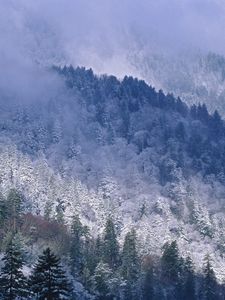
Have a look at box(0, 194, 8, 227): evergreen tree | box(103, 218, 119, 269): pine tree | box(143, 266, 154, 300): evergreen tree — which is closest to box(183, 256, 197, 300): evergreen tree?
box(143, 266, 154, 300): evergreen tree

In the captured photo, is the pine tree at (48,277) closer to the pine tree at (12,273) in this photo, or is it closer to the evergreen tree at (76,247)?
the pine tree at (12,273)

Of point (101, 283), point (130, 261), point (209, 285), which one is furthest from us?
point (130, 261)

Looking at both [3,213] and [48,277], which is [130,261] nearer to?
[3,213]

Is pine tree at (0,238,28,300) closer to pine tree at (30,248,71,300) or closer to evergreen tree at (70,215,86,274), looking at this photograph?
pine tree at (30,248,71,300)

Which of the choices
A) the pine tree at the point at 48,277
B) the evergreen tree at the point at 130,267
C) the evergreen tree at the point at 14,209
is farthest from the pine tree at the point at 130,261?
the pine tree at the point at 48,277

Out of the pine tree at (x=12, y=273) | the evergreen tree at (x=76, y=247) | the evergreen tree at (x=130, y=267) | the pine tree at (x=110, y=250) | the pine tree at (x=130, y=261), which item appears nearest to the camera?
the pine tree at (x=12, y=273)

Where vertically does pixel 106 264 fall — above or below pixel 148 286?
above

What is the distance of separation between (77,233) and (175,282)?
34327mm

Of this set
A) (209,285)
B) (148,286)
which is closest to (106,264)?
(148,286)

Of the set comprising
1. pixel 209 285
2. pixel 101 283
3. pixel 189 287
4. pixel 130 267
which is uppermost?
pixel 130 267

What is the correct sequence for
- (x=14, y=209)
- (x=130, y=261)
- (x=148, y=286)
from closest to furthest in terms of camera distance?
(x=148, y=286)
(x=130, y=261)
(x=14, y=209)

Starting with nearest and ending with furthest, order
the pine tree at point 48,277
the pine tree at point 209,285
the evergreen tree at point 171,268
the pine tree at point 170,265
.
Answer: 1. the pine tree at point 48,277
2. the pine tree at point 209,285
3. the evergreen tree at point 171,268
4. the pine tree at point 170,265

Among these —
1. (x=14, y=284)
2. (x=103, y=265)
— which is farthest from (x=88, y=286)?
(x=14, y=284)

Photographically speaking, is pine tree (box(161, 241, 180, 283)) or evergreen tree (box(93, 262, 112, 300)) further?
pine tree (box(161, 241, 180, 283))
